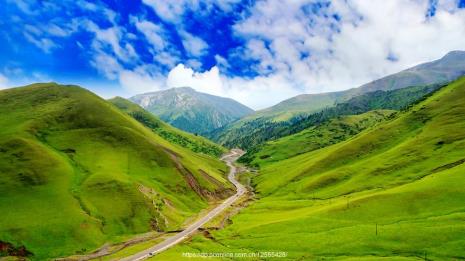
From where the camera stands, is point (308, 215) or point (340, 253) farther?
point (308, 215)

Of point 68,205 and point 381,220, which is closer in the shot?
point 381,220

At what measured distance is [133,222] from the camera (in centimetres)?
15888

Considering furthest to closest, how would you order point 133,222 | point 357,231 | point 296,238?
point 133,222
point 296,238
point 357,231

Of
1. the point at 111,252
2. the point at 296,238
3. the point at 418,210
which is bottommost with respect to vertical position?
the point at 111,252

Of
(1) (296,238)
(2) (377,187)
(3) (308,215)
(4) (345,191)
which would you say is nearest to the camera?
(1) (296,238)

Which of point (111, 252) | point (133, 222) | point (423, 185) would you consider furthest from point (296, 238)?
point (133, 222)

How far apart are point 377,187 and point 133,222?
108 meters

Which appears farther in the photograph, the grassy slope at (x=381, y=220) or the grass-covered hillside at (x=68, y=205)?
the grass-covered hillside at (x=68, y=205)

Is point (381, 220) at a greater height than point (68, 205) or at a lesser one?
greater

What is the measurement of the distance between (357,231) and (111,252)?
8227 centimetres

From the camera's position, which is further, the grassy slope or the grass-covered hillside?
the grass-covered hillside

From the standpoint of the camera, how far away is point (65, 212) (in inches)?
5901

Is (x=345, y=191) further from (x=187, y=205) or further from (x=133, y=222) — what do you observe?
(x=133, y=222)

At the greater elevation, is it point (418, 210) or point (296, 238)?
point (418, 210)
